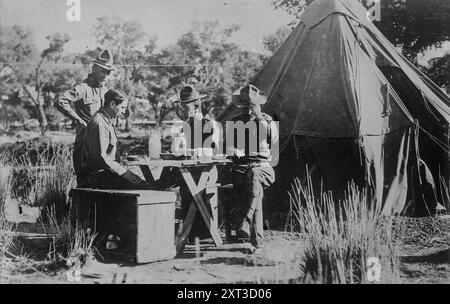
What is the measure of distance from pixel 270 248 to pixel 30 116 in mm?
43860

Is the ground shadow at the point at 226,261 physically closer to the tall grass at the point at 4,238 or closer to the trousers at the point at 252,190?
the trousers at the point at 252,190

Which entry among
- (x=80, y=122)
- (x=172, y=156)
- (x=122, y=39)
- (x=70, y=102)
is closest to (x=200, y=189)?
(x=172, y=156)

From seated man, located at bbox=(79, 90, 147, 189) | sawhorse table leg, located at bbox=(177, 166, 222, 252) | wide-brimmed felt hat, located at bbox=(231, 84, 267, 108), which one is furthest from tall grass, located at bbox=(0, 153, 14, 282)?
wide-brimmed felt hat, located at bbox=(231, 84, 267, 108)

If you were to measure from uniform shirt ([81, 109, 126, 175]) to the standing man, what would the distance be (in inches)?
30.3

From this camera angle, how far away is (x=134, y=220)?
458cm

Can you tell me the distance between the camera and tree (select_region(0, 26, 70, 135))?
3293 centimetres

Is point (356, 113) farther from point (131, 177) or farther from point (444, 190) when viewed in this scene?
point (131, 177)

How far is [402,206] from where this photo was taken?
257 inches

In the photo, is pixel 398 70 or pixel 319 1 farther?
pixel 319 1

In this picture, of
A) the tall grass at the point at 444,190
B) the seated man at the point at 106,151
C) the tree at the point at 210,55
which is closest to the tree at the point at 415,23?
the tall grass at the point at 444,190

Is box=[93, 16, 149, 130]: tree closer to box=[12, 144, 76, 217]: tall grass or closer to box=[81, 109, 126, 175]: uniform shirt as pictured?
box=[12, 144, 76, 217]: tall grass

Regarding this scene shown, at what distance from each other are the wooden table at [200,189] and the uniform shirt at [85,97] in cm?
150
